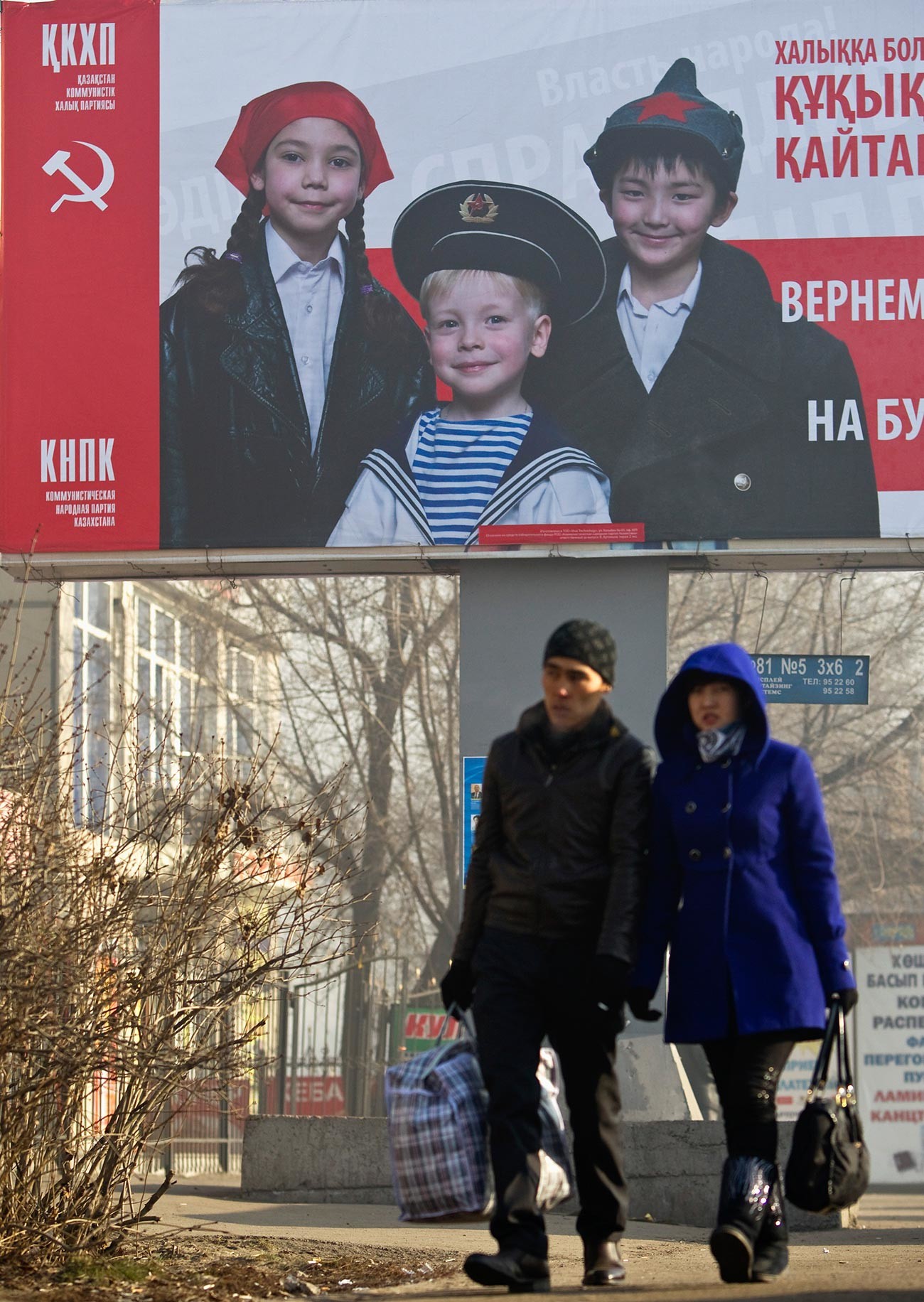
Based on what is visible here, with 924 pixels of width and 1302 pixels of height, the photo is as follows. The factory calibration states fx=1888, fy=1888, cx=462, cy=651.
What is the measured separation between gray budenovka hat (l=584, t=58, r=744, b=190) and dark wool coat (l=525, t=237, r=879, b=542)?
0.57m

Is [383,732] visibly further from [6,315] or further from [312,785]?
[6,315]

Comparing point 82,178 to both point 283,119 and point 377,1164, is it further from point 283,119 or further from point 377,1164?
point 377,1164

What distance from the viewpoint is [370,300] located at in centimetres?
1274

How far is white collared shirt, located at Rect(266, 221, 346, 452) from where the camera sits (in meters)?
12.7

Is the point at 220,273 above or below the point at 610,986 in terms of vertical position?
above

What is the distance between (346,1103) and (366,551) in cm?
1264

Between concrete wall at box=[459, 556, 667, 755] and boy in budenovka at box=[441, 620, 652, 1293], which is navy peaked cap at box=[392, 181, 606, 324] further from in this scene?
boy in budenovka at box=[441, 620, 652, 1293]

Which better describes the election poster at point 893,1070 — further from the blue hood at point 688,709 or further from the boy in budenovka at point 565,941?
the boy in budenovka at point 565,941

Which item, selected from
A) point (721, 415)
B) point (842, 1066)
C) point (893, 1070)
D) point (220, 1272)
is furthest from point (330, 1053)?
point (842, 1066)

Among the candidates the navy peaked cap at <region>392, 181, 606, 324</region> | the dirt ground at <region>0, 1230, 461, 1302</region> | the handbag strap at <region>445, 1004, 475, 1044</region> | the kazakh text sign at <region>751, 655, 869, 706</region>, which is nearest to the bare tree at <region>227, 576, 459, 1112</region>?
the navy peaked cap at <region>392, 181, 606, 324</region>

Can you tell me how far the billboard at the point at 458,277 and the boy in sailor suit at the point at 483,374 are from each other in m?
0.02

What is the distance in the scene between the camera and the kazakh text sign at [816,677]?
12.0 meters

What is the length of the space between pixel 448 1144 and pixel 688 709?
4.78 feet

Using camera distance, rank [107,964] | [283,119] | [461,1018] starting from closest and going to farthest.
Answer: [461,1018]
[107,964]
[283,119]
